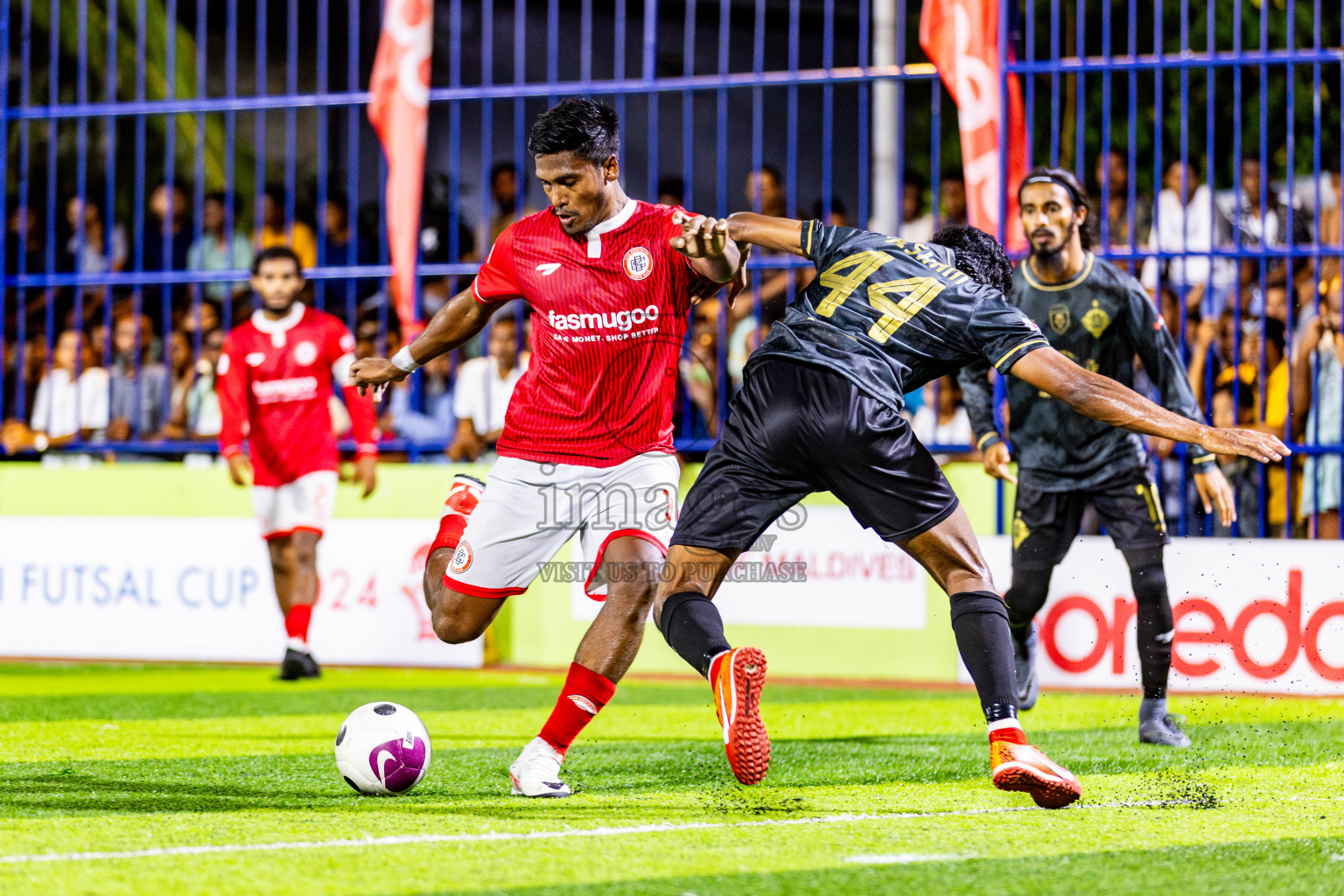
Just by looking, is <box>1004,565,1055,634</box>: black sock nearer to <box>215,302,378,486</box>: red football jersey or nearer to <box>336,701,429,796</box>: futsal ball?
<box>336,701,429,796</box>: futsal ball

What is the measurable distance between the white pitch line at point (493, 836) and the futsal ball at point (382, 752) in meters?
0.64

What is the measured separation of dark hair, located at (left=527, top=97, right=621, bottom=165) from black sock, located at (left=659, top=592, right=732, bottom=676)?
1.31 meters

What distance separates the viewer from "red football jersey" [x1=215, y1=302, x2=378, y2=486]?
28.0 ft

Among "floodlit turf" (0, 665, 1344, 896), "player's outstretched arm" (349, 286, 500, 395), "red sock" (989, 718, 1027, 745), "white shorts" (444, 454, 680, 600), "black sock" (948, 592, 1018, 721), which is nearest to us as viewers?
"floodlit turf" (0, 665, 1344, 896)

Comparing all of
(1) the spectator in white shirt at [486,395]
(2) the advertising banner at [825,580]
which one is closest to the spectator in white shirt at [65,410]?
(1) the spectator in white shirt at [486,395]

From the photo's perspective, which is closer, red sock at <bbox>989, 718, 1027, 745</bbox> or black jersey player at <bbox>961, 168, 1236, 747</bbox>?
red sock at <bbox>989, 718, 1027, 745</bbox>

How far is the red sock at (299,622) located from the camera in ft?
27.4

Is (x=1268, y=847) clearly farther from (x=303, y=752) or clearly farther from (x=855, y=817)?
(x=303, y=752)

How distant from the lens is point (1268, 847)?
3.89 m

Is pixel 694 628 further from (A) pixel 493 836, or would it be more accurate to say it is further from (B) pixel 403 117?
(B) pixel 403 117

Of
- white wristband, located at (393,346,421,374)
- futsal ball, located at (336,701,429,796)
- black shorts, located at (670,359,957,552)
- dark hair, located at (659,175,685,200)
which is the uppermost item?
dark hair, located at (659,175,685,200)

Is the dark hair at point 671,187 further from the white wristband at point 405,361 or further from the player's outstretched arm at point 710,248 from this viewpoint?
the player's outstretched arm at point 710,248

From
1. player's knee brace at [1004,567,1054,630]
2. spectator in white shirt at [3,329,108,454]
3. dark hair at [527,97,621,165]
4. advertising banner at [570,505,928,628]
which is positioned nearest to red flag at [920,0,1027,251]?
advertising banner at [570,505,928,628]

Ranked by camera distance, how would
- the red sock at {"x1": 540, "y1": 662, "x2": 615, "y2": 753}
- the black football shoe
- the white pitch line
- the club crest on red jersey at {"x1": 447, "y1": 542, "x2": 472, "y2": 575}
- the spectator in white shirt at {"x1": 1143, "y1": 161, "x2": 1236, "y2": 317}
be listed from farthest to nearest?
the black football shoe
the spectator in white shirt at {"x1": 1143, "y1": 161, "x2": 1236, "y2": 317}
the club crest on red jersey at {"x1": 447, "y1": 542, "x2": 472, "y2": 575}
the red sock at {"x1": 540, "y1": 662, "x2": 615, "y2": 753}
the white pitch line
